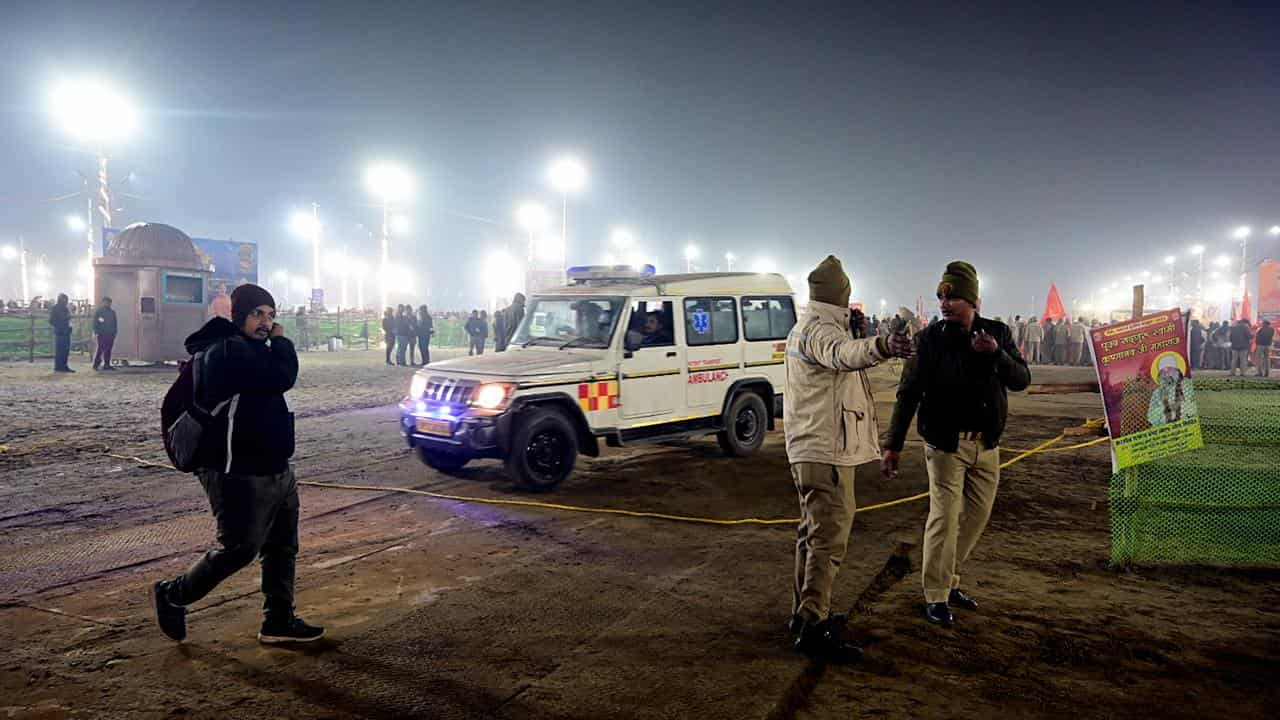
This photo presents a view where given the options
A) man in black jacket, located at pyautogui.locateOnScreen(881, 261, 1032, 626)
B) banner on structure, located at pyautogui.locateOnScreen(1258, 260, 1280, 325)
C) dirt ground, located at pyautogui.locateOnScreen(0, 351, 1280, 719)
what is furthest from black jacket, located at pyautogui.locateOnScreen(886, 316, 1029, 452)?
banner on structure, located at pyautogui.locateOnScreen(1258, 260, 1280, 325)

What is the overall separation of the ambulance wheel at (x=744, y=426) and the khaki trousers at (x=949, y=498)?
16.2 feet

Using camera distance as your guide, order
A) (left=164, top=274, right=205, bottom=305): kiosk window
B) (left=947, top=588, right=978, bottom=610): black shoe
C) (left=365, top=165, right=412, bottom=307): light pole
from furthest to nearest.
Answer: (left=365, top=165, right=412, bottom=307): light pole → (left=164, top=274, right=205, bottom=305): kiosk window → (left=947, top=588, right=978, bottom=610): black shoe

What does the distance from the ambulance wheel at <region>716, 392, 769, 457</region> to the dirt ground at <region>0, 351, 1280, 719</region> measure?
1.32 meters

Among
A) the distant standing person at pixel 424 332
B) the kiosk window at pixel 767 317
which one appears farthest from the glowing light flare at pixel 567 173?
the kiosk window at pixel 767 317

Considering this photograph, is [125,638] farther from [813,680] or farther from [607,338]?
[607,338]

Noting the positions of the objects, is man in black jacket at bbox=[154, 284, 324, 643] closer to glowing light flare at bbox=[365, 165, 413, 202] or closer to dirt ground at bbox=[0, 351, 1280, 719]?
dirt ground at bbox=[0, 351, 1280, 719]

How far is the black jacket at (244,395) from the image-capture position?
379cm

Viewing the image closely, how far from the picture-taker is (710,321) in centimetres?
917

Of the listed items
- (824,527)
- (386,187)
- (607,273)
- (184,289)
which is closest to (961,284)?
(824,527)

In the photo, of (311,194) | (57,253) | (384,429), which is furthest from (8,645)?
(311,194)

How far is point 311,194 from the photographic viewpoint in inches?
5822

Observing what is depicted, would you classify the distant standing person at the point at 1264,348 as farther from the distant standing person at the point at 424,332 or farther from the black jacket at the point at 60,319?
the black jacket at the point at 60,319

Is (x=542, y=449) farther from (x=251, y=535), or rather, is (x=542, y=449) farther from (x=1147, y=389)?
(x=1147, y=389)

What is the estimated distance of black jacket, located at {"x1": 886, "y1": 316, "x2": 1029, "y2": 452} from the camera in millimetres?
4230
